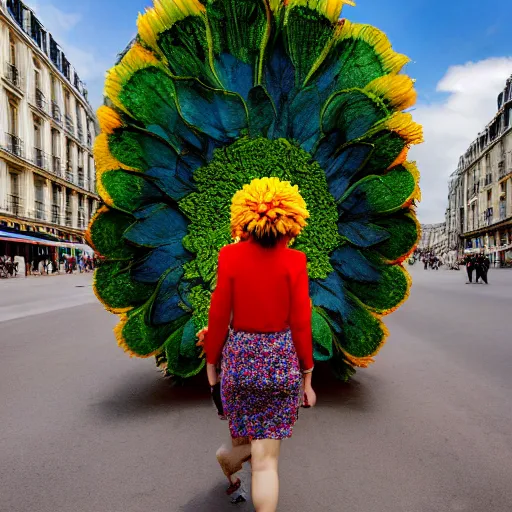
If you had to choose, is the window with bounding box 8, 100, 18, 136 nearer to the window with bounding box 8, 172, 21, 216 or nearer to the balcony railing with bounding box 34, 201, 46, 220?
the window with bounding box 8, 172, 21, 216

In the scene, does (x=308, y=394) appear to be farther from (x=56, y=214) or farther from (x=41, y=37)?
(x=41, y=37)

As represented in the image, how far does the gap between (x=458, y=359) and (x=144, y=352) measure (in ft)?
12.8

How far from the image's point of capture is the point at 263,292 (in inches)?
83.4

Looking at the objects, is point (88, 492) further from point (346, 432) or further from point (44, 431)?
point (346, 432)

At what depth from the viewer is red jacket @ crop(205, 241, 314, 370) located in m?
2.12

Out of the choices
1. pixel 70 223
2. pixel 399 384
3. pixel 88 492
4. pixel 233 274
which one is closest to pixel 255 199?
pixel 233 274

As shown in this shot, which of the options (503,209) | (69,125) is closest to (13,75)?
(69,125)

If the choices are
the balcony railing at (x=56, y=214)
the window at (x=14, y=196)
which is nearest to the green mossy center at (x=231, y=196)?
the window at (x=14, y=196)

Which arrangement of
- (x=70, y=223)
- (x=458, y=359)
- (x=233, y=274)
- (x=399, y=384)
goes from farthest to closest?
(x=70, y=223) → (x=458, y=359) → (x=399, y=384) → (x=233, y=274)

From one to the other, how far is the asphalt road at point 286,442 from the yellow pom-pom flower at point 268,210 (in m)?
1.31

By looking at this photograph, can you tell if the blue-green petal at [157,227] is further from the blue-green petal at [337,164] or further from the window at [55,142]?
the window at [55,142]

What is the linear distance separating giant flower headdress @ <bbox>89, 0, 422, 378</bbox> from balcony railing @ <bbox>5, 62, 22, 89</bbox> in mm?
31415

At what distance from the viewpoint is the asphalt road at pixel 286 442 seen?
254cm

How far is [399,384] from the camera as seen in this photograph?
484 centimetres
